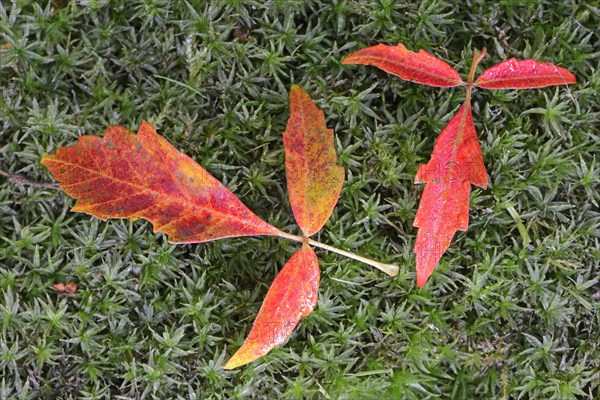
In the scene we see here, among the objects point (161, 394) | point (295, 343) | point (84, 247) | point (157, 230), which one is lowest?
point (161, 394)

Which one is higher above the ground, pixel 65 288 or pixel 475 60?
pixel 475 60

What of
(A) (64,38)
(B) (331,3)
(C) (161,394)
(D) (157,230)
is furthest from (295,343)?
(A) (64,38)

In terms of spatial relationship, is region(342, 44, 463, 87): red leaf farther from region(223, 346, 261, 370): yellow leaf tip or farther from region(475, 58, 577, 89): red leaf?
region(223, 346, 261, 370): yellow leaf tip

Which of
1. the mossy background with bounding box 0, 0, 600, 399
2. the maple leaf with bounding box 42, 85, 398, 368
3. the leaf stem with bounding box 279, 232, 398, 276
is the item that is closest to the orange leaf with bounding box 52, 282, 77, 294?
the mossy background with bounding box 0, 0, 600, 399

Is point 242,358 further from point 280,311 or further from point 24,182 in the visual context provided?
point 24,182

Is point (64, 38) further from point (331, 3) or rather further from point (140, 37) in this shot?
point (331, 3)

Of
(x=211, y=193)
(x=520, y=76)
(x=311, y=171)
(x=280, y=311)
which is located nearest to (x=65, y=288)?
(x=211, y=193)
